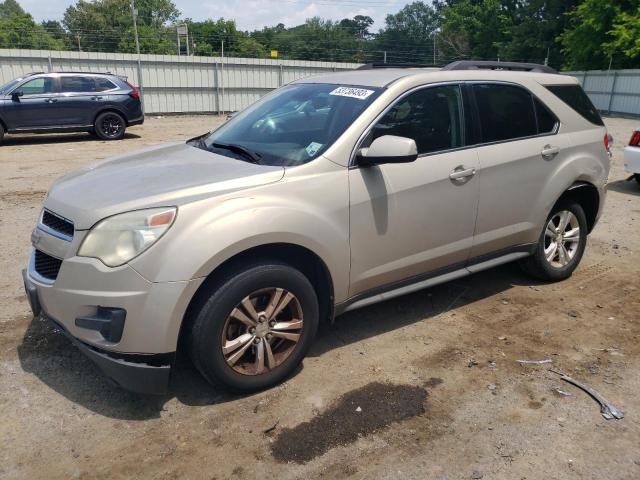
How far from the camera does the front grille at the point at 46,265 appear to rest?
3.01 m

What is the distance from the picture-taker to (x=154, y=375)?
2.86m

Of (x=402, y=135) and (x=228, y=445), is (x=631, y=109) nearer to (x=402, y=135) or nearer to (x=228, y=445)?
(x=402, y=135)

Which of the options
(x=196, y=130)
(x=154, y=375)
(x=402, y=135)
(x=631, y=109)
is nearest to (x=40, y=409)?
(x=154, y=375)

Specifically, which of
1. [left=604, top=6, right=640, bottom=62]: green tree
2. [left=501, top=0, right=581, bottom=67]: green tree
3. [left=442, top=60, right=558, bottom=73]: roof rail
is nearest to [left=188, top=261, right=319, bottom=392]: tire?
[left=442, top=60, right=558, bottom=73]: roof rail

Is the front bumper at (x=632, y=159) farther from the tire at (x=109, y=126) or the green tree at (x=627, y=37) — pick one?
the green tree at (x=627, y=37)

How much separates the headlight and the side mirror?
1224mm

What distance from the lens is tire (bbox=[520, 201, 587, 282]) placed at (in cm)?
480

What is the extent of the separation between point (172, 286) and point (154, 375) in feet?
1.57

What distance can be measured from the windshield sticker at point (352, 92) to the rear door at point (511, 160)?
91 cm

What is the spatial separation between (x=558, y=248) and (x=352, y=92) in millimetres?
2441

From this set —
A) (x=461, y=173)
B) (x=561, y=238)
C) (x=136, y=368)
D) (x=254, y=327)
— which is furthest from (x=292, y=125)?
(x=561, y=238)

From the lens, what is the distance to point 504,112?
4.30 m

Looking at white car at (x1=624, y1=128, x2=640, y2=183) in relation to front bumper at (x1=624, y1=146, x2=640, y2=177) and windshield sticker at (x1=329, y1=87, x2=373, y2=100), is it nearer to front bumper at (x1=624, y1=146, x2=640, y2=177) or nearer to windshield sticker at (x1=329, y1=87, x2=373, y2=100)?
front bumper at (x1=624, y1=146, x2=640, y2=177)

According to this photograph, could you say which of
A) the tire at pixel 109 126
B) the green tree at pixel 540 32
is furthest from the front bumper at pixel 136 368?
the green tree at pixel 540 32
